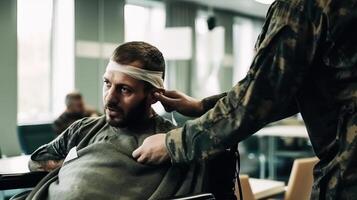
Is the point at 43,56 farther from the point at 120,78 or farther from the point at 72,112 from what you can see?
the point at 120,78

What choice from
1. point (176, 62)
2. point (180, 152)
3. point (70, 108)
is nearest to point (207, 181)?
point (180, 152)

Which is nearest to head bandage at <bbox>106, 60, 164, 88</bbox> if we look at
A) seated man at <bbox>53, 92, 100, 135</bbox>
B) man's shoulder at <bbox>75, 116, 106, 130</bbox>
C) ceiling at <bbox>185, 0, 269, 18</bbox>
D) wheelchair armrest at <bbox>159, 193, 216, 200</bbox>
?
man's shoulder at <bbox>75, 116, 106, 130</bbox>

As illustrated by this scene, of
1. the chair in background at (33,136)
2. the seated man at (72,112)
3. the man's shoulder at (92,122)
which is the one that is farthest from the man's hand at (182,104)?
the chair in background at (33,136)

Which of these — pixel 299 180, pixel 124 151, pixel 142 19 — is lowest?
pixel 299 180

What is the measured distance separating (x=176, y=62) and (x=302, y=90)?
23.5ft

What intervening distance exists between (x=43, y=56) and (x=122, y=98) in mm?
4844

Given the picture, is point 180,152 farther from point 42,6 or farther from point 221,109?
point 42,6

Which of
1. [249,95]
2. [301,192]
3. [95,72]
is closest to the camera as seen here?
[249,95]

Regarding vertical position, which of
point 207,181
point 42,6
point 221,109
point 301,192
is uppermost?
point 42,6

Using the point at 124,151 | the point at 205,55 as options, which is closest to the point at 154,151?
the point at 124,151

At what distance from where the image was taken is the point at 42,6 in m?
5.92

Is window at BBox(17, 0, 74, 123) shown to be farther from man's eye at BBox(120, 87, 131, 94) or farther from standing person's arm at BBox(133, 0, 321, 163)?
standing person's arm at BBox(133, 0, 321, 163)

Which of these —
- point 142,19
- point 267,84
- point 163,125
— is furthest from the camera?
point 142,19

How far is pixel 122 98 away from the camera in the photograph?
158 cm
